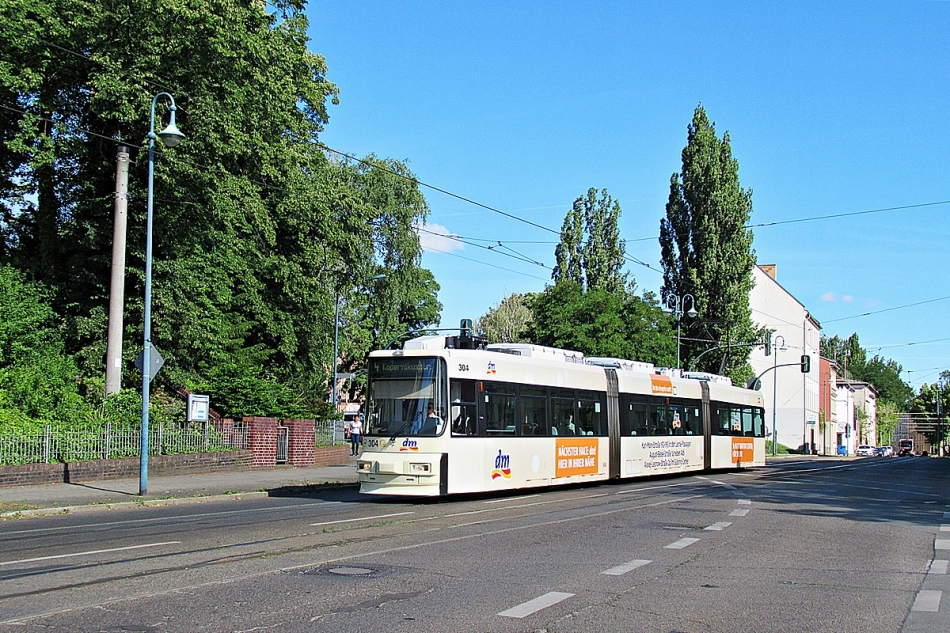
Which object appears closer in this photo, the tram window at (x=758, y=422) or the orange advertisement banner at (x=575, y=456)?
the orange advertisement banner at (x=575, y=456)

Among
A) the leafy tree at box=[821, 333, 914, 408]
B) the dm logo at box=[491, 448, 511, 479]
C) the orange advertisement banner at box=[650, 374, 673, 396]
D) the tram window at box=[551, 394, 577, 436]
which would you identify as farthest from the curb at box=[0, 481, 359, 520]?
the leafy tree at box=[821, 333, 914, 408]

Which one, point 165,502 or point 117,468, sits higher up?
point 117,468

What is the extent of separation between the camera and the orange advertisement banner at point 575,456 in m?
21.2

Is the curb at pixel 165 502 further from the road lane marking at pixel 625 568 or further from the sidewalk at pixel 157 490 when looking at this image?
the road lane marking at pixel 625 568

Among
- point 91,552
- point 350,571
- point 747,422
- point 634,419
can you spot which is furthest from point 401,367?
point 747,422

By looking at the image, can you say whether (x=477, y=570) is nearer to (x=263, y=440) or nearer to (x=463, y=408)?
(x=463, y=408)

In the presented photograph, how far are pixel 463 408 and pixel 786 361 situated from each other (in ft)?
244

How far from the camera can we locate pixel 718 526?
14.1 m

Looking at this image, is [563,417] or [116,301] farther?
[116,301]

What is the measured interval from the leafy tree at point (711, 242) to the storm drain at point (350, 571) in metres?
50.4

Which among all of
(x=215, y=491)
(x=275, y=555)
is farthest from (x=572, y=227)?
(x=275, y=555)

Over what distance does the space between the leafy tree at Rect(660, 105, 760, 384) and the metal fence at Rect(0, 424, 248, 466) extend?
37.2 metres

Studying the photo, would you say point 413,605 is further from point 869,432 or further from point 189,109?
point 869,432

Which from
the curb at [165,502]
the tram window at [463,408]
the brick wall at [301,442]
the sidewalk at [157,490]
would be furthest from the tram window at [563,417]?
the brick wall at [301,442]
